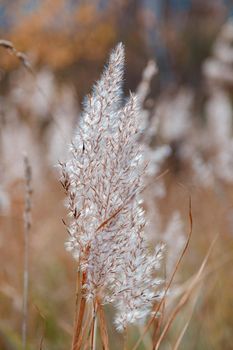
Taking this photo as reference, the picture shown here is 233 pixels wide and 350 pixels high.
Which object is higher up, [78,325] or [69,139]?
[69,139]

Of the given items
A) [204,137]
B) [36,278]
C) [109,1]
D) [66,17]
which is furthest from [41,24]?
[36,278]

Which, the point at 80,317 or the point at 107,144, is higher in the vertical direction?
the point at 107,144

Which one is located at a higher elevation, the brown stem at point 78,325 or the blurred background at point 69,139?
the blurred background at point 69,139

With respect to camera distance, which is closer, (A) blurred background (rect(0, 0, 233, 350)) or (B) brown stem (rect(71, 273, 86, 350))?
(B) brown stem (rect(71, 273, 86, 350))

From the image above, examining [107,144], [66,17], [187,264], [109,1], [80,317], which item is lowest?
[80,317]

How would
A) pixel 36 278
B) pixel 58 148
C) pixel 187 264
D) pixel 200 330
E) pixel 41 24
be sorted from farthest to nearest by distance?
pixel 41 24
pixel 58 148
pixel 36 278
pixel 187 264
pixel 200 330

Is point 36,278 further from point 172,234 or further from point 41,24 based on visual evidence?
point 41,24

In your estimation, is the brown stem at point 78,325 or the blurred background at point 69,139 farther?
the blurred background at point 69,139

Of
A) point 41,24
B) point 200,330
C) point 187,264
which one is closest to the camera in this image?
point 200,330
